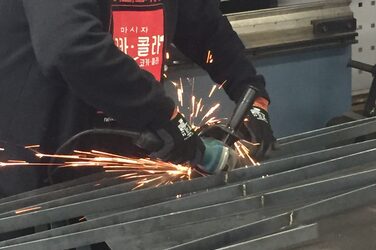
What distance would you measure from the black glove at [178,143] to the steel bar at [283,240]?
1.05ft

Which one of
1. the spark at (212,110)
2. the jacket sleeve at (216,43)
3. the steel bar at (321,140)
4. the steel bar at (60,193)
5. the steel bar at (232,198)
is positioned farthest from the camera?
the spark at (212,110)

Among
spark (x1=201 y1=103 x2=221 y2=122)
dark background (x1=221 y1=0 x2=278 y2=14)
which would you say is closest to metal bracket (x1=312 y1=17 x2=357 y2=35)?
dark background (x1=221 y1=0 x2=278 y2=14)

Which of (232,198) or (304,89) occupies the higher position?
(232,198)

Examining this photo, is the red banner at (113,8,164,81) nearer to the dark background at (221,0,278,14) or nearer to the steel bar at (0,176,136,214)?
the steel bar at (0,176,136,214)

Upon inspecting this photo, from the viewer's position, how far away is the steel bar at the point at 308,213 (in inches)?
32.2

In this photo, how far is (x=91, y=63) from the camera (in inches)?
39.4

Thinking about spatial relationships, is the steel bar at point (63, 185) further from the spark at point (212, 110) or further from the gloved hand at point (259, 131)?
the spark at point (212, 110)

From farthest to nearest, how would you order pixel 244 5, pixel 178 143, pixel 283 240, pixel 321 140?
pixel 244 5 < pixel 321 140 < pixel 178 143 < pixel 283 240

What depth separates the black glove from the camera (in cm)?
109

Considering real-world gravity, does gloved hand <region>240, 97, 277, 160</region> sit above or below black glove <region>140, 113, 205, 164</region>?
below

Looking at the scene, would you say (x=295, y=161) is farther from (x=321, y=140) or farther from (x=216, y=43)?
(x=216, y=43)

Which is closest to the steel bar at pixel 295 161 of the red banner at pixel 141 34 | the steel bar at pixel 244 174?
the steel bar at pixel 244 174

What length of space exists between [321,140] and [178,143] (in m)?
0.31

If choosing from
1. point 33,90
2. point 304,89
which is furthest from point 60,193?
point 304,89
